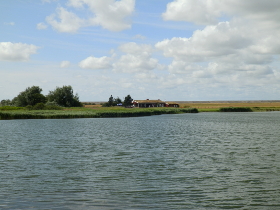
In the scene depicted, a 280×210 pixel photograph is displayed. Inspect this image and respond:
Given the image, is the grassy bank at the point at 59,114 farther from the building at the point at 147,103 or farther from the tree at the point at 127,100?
the tree at the point at 127,100

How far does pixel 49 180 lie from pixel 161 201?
24.1 feet

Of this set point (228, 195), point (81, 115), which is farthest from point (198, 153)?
point (81, 115)

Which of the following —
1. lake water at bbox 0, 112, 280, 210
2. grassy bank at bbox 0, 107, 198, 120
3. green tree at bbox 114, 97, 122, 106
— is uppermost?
green tree at bbox 114, 97, 122, 106

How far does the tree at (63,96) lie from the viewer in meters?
140

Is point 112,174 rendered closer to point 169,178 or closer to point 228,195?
point 169,178

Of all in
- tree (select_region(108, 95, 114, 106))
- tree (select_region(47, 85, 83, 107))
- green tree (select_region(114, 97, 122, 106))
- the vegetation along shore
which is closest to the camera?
the vegetation along shore

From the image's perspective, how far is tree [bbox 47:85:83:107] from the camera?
458 feet

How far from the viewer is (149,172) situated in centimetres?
2006

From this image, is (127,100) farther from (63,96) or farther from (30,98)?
(30,98)

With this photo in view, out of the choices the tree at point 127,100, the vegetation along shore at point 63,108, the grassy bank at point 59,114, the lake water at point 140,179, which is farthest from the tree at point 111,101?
the lake water at point 140,179

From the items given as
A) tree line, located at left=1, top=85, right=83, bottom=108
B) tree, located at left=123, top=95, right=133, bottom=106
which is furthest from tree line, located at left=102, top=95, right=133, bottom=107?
tree line, located at left=1, top=85, right=83, bottom=108

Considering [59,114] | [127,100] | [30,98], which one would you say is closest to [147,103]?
[127,100]

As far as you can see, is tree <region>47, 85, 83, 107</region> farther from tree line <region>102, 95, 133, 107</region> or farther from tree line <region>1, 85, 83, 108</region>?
tree line <region>102, 95, 133, 107</region>

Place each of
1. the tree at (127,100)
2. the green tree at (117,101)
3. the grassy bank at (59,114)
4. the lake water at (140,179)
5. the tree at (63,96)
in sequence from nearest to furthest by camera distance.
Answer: the lake water at (140,179) < the grassy bank at (59,114) < the tree at (63,96) < the tree at (127,100) < the green tree at (117,101)
